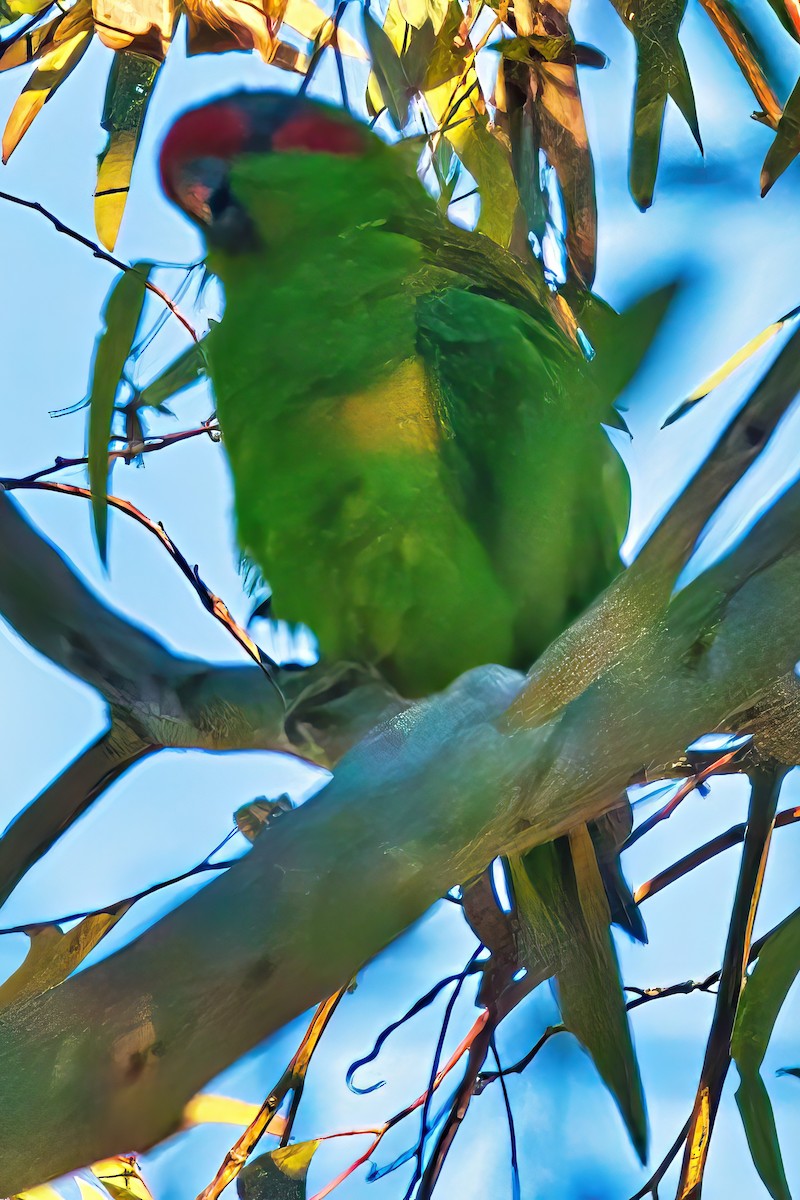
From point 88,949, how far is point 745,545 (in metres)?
0.41

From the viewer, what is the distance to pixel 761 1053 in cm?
52

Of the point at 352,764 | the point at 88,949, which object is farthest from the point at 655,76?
the point at 88,949

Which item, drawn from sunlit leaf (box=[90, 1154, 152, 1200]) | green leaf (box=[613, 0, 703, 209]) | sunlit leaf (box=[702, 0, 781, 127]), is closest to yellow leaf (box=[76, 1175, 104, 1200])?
sunlit leaf (box=[90, 1154, 152, 1200])

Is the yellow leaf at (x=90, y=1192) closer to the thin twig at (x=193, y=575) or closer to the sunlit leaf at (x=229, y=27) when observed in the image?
the thin twig at (x=193, y=575)

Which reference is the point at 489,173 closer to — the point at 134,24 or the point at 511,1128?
the point at 134,24

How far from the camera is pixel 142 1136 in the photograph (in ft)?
1.10

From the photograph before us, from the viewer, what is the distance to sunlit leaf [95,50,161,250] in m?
0.64

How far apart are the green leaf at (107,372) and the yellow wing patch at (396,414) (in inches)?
5.9

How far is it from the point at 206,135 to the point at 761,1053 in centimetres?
74

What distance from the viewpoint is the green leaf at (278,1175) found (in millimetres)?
614

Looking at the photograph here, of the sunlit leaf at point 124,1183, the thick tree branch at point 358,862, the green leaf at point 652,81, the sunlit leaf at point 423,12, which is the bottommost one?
the sunlit leaf at point 124,1183

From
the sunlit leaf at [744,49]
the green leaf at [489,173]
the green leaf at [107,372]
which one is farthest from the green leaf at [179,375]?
the sunlit leaf at [744,49]

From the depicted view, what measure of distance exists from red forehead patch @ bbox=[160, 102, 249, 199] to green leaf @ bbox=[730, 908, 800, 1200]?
0.69m

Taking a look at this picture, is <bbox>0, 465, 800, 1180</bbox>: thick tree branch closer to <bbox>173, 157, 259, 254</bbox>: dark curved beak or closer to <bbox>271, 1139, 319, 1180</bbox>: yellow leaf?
<bbox>271, 1139, 319, 1180</bbox>: yellow leaf
